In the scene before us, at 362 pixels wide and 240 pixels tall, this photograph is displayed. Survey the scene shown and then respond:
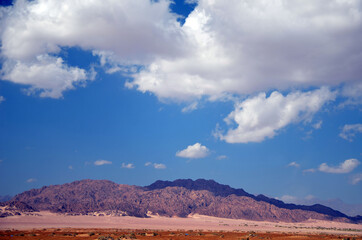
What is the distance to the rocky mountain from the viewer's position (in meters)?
139

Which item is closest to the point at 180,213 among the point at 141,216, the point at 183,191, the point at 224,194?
the point at 141,216

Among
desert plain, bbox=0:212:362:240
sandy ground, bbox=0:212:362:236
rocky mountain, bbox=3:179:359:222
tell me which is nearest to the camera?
desert plain, bbox=0:212:362:240

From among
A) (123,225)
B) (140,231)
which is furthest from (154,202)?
(140,231)

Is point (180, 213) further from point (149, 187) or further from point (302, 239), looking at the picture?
point (302, 239)

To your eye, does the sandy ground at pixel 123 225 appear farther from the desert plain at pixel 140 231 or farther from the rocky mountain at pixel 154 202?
the rocky mountain at pixel 154 202

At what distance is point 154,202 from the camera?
157500 mm

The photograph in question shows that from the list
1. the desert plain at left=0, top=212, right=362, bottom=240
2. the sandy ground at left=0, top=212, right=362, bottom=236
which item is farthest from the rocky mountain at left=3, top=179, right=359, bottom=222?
the sandy ground at left=0, top=212, right=362, bottom=236

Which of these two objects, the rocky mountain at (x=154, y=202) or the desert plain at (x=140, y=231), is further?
the rocky mountain at (x=154, y=202)

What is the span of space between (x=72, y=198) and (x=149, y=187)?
5098 centimetres

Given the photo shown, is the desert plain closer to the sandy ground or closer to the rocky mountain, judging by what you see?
the sandy ground

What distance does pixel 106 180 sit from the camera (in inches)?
7628

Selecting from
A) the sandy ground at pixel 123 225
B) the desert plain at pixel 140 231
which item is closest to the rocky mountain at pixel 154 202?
the desert plain at pixel 140 231

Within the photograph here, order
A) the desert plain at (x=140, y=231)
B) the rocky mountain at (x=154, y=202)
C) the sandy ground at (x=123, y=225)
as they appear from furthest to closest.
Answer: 1. the rocky mountain at (x=154, y=202)
2. the sandy ground at (x=123, y=225)
3. the desert plain at (x=140, y=231)

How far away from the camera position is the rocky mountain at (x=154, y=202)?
139250 millimetres
